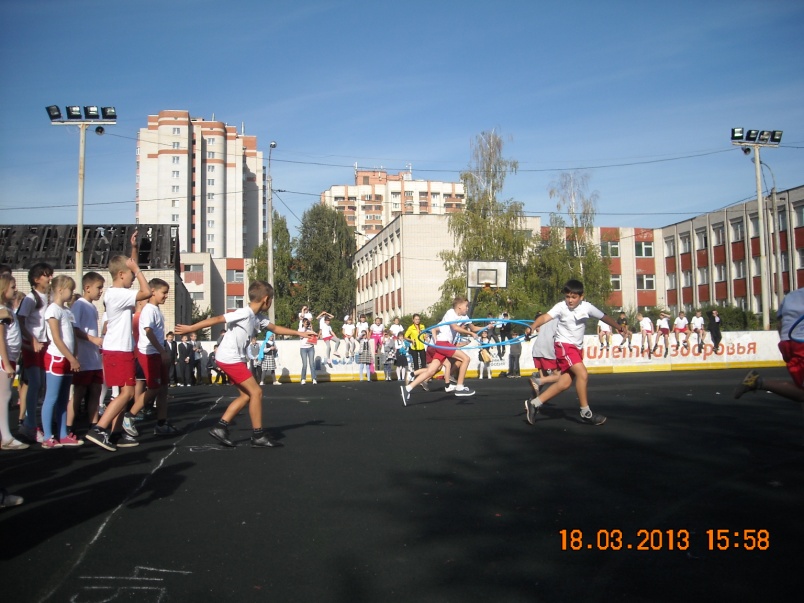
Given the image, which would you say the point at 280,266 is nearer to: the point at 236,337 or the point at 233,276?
the point at 233,276

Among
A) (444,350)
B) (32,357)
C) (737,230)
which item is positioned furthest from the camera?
(737,230)

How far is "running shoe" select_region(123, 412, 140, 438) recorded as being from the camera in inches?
368

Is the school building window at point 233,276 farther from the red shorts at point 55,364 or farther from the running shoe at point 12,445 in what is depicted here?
the running shoe at point 12,445

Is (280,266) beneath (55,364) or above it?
above

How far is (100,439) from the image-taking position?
8.45m

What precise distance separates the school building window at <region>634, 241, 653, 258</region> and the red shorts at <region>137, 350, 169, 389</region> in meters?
71.4

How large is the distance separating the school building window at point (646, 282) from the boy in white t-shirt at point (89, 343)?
71735 millimetres

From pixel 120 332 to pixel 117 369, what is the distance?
1.36 ft

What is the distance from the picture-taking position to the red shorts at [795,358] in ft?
24.7

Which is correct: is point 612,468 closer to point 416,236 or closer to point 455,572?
point 455,572

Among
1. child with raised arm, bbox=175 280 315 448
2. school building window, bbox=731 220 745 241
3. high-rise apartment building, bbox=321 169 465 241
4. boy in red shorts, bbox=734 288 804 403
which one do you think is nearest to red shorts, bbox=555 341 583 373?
boy in red shorts, bbox=734 288 804 403

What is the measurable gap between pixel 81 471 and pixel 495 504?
154 inches

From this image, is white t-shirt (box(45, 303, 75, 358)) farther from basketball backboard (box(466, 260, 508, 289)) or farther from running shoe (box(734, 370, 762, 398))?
basketball backboard (box(466, 260, 508, 289))

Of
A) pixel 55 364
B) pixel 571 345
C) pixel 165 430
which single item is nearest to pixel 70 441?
pixel 55 364
